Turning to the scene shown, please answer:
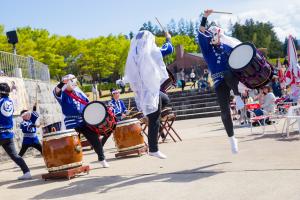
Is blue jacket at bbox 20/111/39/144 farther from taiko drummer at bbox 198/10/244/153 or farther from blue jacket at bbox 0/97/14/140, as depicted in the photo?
taiko drummer at bbox 198/10/244/153

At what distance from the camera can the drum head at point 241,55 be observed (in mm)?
5863

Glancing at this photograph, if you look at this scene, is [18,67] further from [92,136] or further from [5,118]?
[92,136]

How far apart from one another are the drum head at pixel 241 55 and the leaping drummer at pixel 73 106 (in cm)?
247

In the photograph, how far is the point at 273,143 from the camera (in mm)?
7695

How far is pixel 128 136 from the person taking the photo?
27.0 feet

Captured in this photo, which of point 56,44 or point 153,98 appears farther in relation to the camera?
point 56,44

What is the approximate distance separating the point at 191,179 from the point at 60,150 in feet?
7.42

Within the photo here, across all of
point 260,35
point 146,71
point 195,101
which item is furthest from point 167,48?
point 260,35

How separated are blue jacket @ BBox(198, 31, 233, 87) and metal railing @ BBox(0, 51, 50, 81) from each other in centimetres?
838

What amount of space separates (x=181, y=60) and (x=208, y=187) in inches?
2922

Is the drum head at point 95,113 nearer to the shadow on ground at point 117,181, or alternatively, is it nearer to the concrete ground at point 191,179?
the concrete ground at point 191,179

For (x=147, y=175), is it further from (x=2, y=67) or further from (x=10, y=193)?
(x=2, y=67)

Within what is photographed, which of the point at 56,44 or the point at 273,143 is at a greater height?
the point at 56,44

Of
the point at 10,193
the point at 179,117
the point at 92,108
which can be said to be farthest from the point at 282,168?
the point at 179,117
